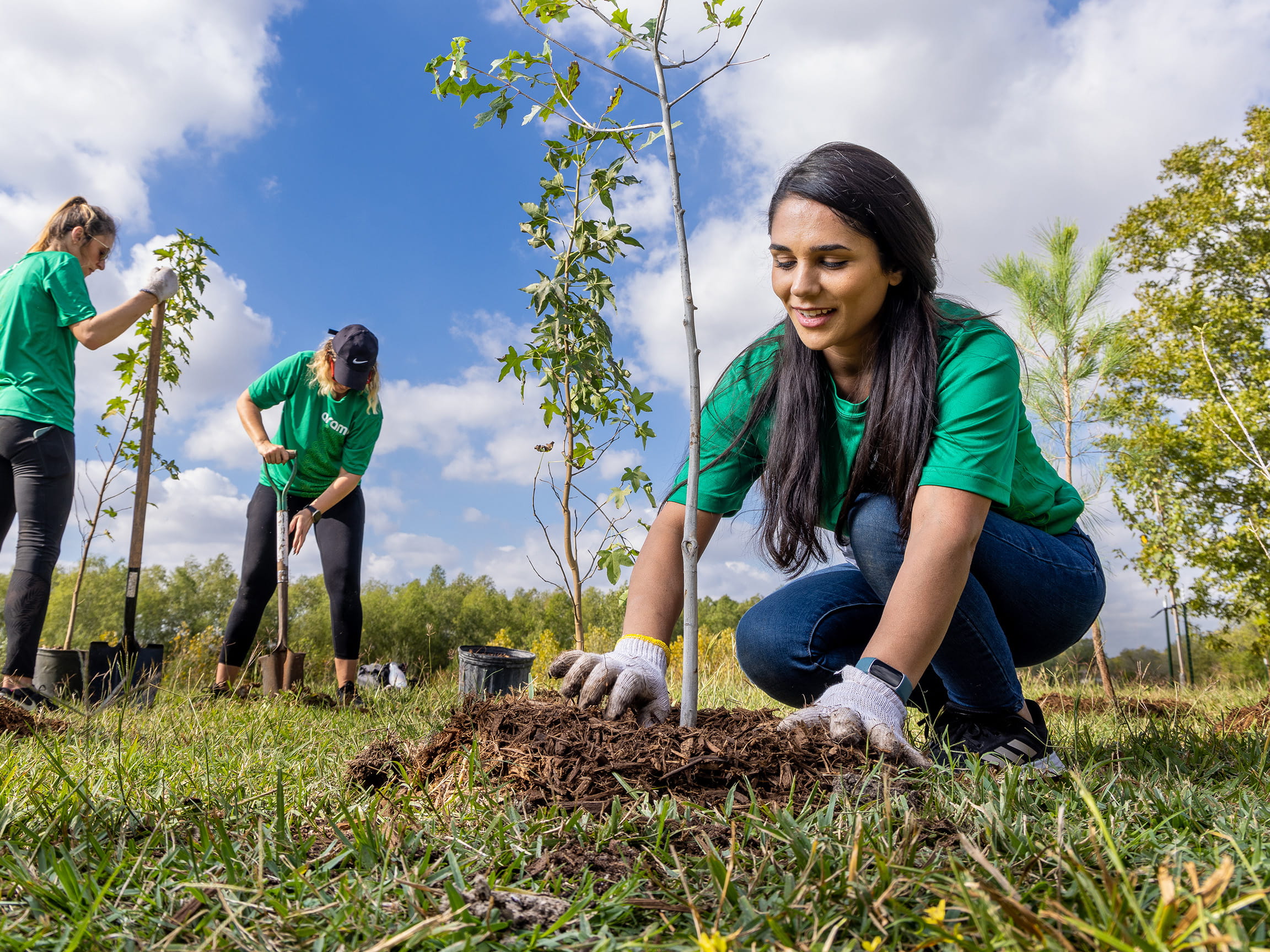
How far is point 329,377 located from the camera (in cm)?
407

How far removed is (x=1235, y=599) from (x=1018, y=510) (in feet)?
39.9

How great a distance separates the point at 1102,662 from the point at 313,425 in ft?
18.8

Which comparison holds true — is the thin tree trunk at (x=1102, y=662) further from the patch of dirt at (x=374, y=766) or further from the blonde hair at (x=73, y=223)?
the blonde hair at (x=73, y=223)

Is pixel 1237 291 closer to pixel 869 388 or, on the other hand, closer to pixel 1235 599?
pixel 1235 599

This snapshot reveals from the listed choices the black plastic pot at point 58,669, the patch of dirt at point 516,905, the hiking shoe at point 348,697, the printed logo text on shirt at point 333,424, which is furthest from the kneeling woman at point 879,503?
the black plastic pot at point 58,669

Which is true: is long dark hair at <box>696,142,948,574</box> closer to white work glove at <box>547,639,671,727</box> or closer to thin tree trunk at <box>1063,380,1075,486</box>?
white work glove at <box>547,639,671,727</box>

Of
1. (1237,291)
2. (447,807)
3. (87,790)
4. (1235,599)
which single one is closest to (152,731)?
(87,790)

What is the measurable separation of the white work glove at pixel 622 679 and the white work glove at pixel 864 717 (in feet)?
1.00

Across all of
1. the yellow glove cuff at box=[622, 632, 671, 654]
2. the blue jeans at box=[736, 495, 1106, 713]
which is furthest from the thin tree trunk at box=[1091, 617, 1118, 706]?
the yellow glove cuff at box=[622, 632, 671, 654]

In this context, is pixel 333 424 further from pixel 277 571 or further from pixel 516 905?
pixel 516 905

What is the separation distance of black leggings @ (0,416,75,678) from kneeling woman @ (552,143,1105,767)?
2791mm

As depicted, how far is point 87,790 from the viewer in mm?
1266

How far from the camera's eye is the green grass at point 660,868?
2.57 ft

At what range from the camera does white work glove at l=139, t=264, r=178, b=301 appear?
401 centimetres
